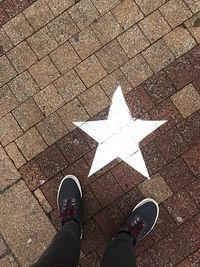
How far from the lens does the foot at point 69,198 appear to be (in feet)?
15.0

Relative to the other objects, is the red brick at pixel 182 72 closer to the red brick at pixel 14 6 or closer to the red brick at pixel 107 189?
the red brick at pixel 107 189

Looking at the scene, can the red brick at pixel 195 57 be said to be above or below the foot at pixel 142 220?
above

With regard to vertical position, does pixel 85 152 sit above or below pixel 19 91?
below

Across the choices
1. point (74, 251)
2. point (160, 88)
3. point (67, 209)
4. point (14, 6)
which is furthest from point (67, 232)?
point (14, 6)

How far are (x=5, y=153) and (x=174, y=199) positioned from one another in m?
1.97

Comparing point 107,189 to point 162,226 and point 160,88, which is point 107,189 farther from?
point 160,88

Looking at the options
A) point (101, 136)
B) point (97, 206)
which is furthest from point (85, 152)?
point (97, 206)

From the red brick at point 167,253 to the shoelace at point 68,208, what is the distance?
97cm

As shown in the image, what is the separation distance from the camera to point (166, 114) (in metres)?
4.60

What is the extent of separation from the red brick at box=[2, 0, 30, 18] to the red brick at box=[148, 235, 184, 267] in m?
3.07

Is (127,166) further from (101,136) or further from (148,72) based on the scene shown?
(148,72)

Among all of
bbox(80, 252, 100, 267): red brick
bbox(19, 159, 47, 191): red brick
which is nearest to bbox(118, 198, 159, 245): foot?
bbox(80, 252, 100, 267): red brick

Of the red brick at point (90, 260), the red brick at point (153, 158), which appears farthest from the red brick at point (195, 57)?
the red brick at point (90, 260)

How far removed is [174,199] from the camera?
4570 mm
